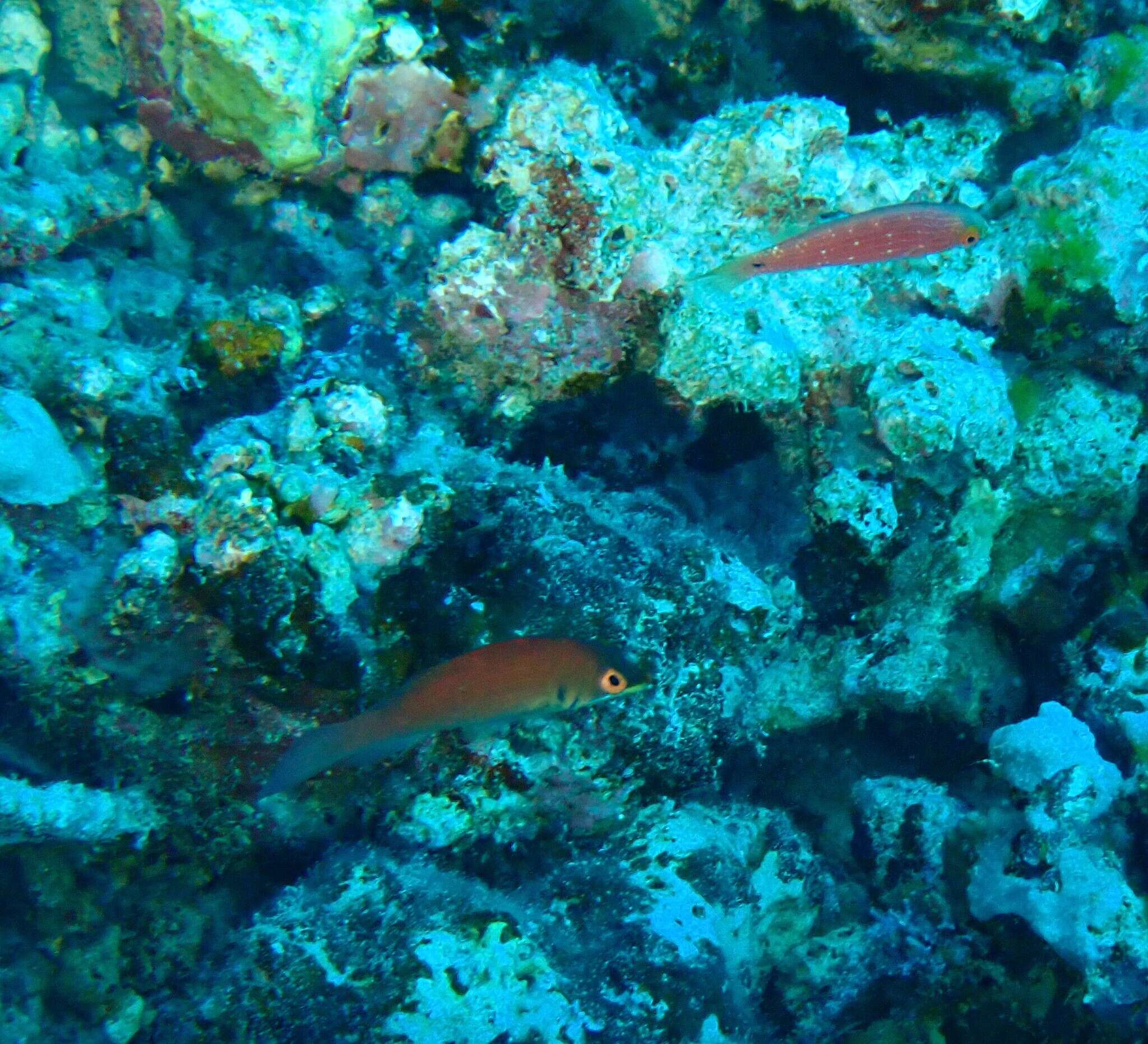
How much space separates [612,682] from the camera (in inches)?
93.1

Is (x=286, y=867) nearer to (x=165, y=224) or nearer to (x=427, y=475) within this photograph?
(x=427, y=475)

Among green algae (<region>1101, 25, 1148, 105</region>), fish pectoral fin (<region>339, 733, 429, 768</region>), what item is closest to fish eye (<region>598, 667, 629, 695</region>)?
fish pectoral fin (<region>339, 733, 429, 768</region>)

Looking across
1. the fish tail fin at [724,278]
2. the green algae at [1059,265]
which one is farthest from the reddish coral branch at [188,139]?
the green algae at [1059,265]

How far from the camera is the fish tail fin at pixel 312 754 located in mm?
2395

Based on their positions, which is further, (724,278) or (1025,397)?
(1025,397)

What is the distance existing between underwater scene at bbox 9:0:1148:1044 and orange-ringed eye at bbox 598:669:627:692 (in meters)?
0.01

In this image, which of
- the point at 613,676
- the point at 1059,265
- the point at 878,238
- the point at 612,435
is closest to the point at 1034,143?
the point at 1059,265

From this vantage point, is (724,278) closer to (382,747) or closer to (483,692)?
(483,692)

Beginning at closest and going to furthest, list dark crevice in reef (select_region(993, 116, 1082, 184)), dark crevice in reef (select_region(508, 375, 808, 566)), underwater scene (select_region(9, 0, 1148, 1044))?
1. underwater scene (select_region(9, 0, 1148, 1044))
2. dark crevice in reef (select_region(508, 375, 808, 566))
3. dark crevice in reef (select_region(993, 116, 1082, 184))

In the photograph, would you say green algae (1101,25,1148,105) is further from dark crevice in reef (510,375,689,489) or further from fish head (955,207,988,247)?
dark crevice in reef (510,375,689,489)

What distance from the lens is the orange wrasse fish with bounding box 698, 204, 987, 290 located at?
2.96 meters

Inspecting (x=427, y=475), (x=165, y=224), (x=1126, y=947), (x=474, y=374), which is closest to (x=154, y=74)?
(x=165, y=224)

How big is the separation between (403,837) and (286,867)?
888 millimetres

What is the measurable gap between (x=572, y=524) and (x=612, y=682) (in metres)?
0.86
